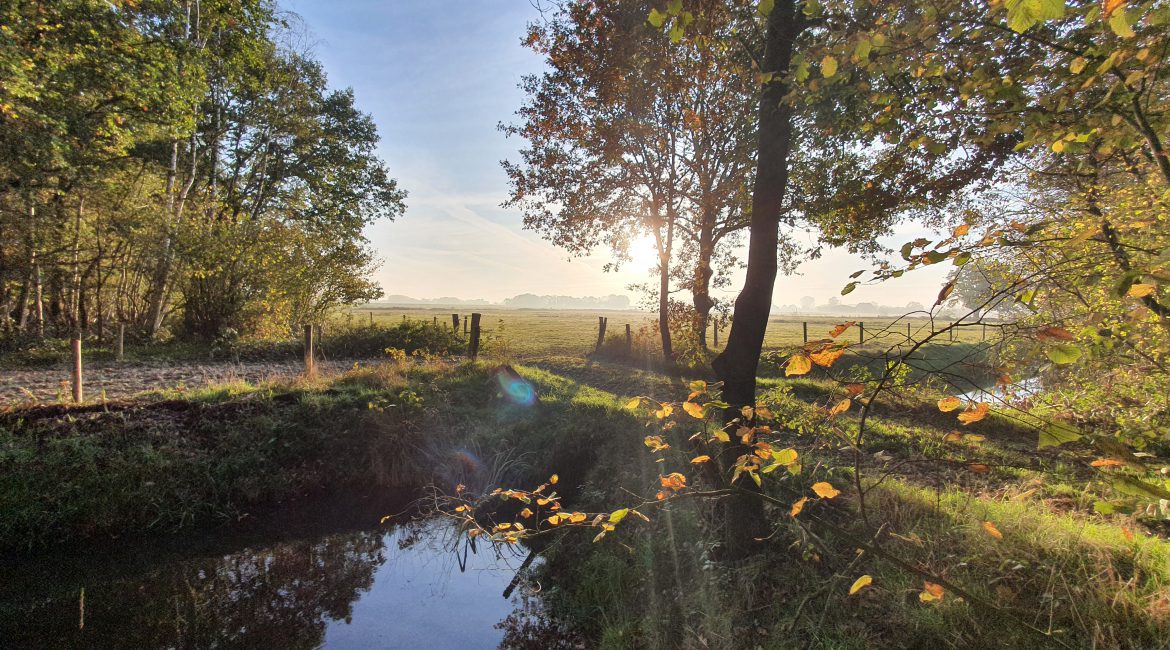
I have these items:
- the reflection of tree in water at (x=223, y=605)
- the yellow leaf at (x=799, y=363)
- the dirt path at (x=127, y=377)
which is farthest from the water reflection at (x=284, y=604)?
the yellow leaf at (x=799, y=363)

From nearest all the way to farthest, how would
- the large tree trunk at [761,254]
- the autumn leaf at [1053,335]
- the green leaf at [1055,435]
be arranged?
the green leaf at [1055,435]
the autumn leaf at [1053,335]
the large tree trunk at [761,254]

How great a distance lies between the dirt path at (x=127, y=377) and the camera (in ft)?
25.3

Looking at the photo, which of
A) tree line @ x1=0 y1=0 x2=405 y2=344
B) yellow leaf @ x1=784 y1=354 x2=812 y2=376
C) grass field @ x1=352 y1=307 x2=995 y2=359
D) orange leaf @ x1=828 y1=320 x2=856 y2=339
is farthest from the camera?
tree line @ x1=0 y1=0 x2=405 y2=344

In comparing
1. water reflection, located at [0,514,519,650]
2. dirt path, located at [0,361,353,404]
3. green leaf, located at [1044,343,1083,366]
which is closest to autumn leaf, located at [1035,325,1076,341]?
green leaf, located at [1044,343,1083,366]

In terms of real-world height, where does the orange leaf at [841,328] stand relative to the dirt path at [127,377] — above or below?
above

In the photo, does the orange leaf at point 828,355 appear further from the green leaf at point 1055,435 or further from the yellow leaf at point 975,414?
the green leaf at point 1055,435

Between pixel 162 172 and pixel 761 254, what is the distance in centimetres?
2036

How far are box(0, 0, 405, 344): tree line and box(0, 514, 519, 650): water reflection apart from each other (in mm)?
9386

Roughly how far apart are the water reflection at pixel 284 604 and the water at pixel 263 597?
0.01 m

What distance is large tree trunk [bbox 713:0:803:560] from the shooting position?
4.05 metres

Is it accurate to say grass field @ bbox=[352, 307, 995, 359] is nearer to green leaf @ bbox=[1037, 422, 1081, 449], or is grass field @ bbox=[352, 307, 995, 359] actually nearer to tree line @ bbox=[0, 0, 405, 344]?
green leaf @ bbox=[1037, 422, 1081, 449]

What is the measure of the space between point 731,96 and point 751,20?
8.27 m

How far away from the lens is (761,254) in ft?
13.8

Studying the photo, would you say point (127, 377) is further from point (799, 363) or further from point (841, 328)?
point (841, 328)
